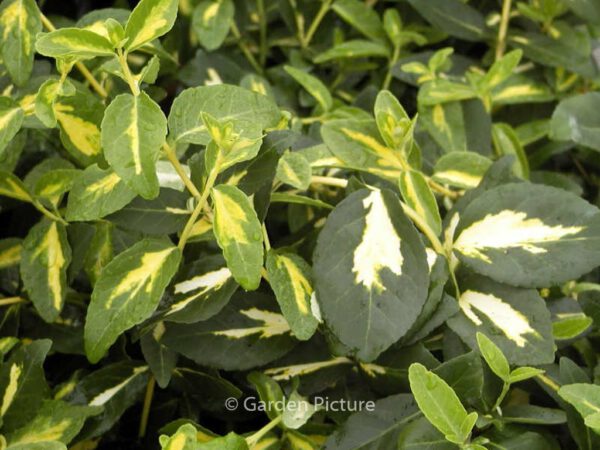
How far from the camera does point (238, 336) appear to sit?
964 mm

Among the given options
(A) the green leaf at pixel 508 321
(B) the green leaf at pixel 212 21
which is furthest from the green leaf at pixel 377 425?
(B) the green leaf at pixel 212 21

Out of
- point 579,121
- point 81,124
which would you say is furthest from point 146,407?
point 579,121

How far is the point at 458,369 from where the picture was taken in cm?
88

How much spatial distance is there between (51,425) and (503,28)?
3.15 feet

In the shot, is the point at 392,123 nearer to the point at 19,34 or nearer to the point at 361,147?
the point at 361,147

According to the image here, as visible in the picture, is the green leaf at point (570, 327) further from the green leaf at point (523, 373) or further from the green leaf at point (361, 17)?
the green leaf at point (361, 17)

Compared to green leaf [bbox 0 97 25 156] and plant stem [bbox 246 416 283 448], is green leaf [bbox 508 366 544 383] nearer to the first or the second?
plant stem [bbox 246 416 283 448]

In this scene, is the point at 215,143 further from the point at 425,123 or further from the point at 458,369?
the point at 425,123

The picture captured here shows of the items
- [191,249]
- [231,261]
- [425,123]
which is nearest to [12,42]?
[191,249]

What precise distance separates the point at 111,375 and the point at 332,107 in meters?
0.54

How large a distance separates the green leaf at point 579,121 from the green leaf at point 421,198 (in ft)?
1.10

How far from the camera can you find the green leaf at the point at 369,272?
0.84m

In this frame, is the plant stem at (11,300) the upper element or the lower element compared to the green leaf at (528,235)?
lower

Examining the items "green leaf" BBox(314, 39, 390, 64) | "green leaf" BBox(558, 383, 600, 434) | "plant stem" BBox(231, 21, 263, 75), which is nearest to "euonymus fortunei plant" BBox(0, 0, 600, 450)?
"green leaf" BBox(558, 383, 600, 434)
